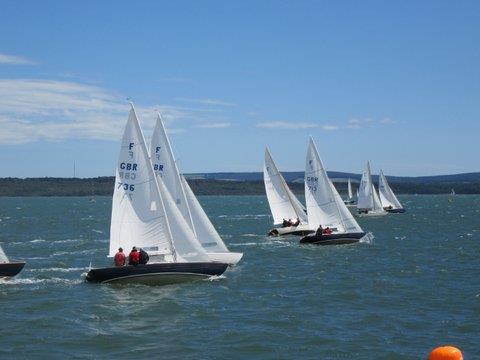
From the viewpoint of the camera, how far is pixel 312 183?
50281 mm

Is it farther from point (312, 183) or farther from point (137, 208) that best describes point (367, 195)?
point (137, 208)

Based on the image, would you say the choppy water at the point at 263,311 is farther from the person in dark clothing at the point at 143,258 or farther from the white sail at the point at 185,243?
the white sail at the point at 185,243

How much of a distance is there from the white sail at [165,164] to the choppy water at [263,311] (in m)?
4.35

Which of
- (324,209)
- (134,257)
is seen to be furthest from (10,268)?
(324,209)

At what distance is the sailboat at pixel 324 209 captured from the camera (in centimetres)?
4766

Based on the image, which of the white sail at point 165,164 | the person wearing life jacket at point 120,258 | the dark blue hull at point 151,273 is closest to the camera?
the dark blue hull at point 151,273

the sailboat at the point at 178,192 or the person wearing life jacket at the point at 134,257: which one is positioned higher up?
the sailboat at the point at 178,192

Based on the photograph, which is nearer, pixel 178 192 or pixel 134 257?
pixel 134 257

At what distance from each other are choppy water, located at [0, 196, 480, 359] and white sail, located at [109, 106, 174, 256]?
79.1 inches

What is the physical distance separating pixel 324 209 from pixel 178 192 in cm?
1610

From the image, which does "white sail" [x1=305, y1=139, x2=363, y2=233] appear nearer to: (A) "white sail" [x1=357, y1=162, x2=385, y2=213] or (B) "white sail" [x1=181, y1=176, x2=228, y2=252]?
(B) "white sail" [x1=181, y1=176, x2=228, y2=252]

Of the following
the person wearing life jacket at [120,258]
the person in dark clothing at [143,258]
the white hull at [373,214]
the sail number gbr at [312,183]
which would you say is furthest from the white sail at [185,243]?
the white hull at [373,214]

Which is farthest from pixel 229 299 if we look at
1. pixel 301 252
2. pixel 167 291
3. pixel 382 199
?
pixel 382 199

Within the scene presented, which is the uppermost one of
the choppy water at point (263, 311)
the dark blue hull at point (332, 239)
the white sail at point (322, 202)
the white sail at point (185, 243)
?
the white sail at point (322, 202)
